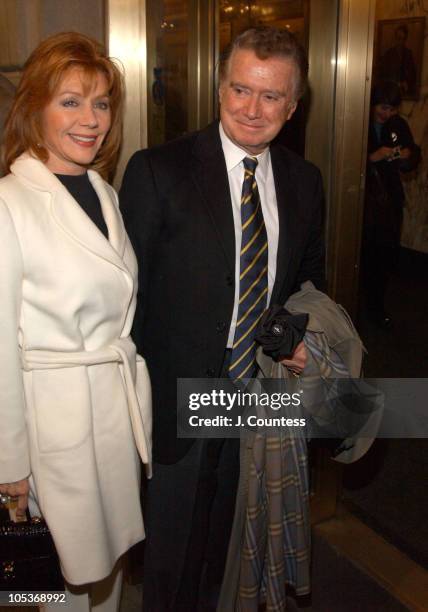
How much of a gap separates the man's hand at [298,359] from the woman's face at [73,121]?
84 cm

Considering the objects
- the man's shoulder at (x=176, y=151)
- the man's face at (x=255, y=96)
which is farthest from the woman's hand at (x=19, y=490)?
the man's face at (x=255, y=96)

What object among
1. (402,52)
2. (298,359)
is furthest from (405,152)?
(298,359)

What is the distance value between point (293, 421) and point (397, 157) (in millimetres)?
1325

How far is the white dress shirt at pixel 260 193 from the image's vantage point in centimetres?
195

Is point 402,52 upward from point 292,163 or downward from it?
upward

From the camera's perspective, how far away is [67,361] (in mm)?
1615

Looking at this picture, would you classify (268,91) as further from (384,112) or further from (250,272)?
(384,112)

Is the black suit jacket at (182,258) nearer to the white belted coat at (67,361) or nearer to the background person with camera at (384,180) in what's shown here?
the white belted coat at (67,361)

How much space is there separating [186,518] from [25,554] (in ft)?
1.93

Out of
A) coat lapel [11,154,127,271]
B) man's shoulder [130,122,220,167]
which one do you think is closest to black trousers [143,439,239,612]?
coat lapel [11,154,127,271]

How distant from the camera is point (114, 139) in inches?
74.2

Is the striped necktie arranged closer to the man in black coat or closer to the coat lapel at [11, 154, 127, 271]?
the man in black coat

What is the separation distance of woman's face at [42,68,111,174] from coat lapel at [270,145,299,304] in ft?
2.06

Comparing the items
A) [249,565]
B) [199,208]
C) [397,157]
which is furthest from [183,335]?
[397,157]
